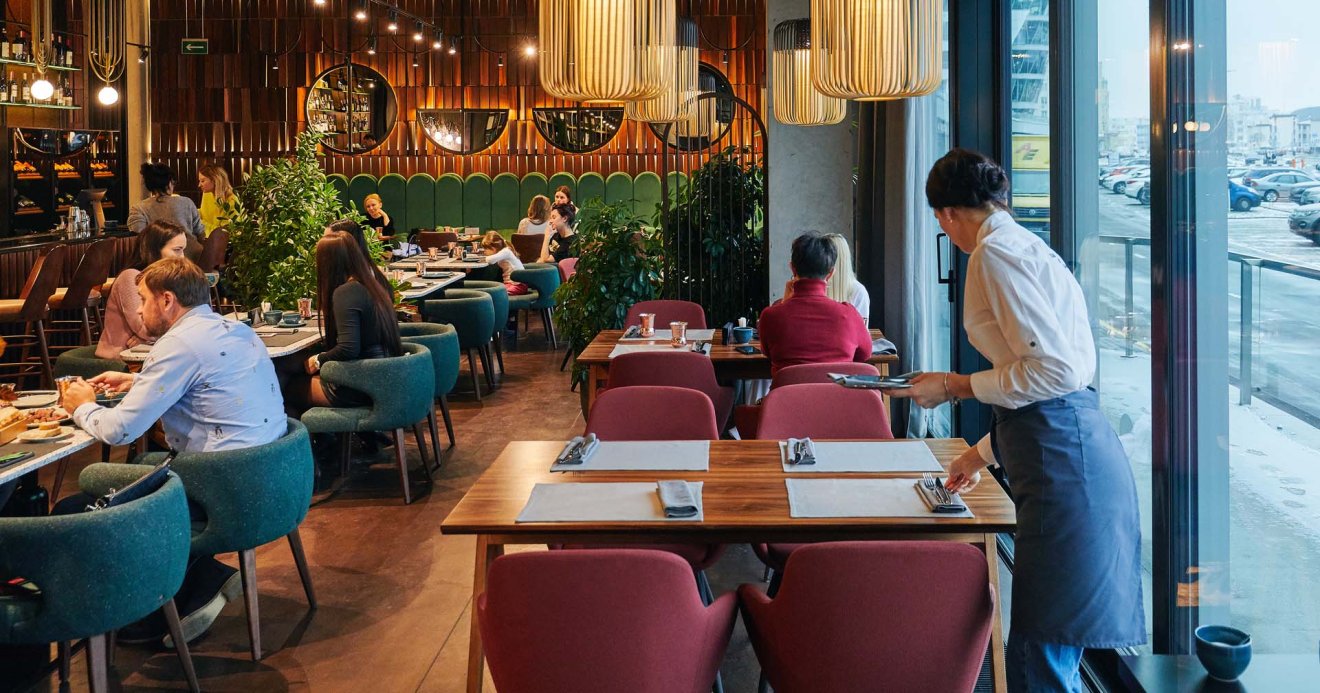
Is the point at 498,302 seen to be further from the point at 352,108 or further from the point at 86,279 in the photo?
the point at 352,108

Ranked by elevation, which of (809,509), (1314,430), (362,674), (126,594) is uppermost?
(1314,430)

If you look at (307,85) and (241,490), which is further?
(307,85)

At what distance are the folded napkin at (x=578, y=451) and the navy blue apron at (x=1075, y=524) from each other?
136 cm

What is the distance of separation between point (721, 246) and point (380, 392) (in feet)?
9.14

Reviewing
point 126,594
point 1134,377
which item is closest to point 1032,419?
point 1134,377

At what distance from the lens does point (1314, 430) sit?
2678 millimetres

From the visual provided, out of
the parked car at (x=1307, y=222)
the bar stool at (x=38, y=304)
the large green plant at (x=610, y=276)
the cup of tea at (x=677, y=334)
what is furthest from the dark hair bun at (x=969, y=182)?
the bar stool at (x=38, y=304)

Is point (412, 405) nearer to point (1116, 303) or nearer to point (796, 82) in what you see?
point (796, 82)

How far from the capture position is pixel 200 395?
→ 4.42 metres

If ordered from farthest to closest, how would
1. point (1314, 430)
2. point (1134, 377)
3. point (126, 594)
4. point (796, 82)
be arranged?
Result: point (796, 82)
point (1134, 377)
point (126, 594)
point (1314, 430)

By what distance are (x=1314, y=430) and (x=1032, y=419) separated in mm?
579

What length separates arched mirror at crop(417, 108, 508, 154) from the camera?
17.1 meters

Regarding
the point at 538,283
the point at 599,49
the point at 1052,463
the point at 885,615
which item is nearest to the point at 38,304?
the point at 538,283

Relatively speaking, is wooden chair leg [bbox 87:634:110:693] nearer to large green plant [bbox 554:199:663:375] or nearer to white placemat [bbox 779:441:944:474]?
white placemat [bbox 779:441:944:474]
